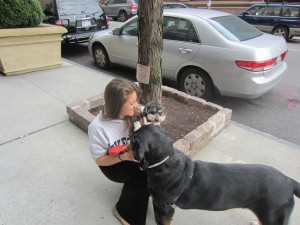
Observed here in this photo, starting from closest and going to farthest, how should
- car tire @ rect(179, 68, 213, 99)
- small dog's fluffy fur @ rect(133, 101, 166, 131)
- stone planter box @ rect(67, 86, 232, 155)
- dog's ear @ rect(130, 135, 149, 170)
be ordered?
dog's ear @ rect(130, 135, 149, 170) → small dog's fluffy fur @ rect(133, 101, 166, 131) → stone planter box @ rect(67, 86, 232, 155) → car tire @ rect(179, 68, 213, 99)

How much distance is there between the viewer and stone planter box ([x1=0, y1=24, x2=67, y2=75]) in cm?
505

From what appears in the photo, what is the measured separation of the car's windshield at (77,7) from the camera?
761 centimetres

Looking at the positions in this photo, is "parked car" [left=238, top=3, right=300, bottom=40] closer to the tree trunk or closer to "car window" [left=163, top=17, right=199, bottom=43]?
"car window" [left=163, top=17, right=199, bottom=43]

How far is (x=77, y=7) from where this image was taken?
783cm

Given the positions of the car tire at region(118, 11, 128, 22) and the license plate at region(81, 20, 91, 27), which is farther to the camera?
the car tire at region(118, 11, 128, 22)

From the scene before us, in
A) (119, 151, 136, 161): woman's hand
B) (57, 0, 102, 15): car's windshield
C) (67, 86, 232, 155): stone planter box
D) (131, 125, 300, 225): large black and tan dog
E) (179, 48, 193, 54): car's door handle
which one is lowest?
(67, 86, 232, 155): stone planter box

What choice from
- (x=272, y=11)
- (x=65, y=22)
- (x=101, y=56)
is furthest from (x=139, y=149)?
(x=272, y=11)

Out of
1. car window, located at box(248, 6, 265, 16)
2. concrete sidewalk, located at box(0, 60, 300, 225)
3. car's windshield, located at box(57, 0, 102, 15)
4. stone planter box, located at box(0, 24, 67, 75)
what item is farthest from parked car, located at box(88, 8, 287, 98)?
car window, located at box(248, 6, 265, 16)

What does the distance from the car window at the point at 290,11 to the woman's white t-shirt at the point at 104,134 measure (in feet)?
38.7

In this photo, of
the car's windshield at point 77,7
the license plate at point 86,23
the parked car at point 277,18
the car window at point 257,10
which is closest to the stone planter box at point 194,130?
the license plate at point 86,23

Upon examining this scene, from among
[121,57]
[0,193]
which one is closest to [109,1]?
[121,57]

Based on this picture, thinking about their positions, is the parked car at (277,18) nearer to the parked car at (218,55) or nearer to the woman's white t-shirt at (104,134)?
the parked car at (218,55)

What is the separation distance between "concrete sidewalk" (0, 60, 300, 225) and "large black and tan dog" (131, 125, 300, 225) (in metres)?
0.55

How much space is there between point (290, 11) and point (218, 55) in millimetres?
→ 9062
